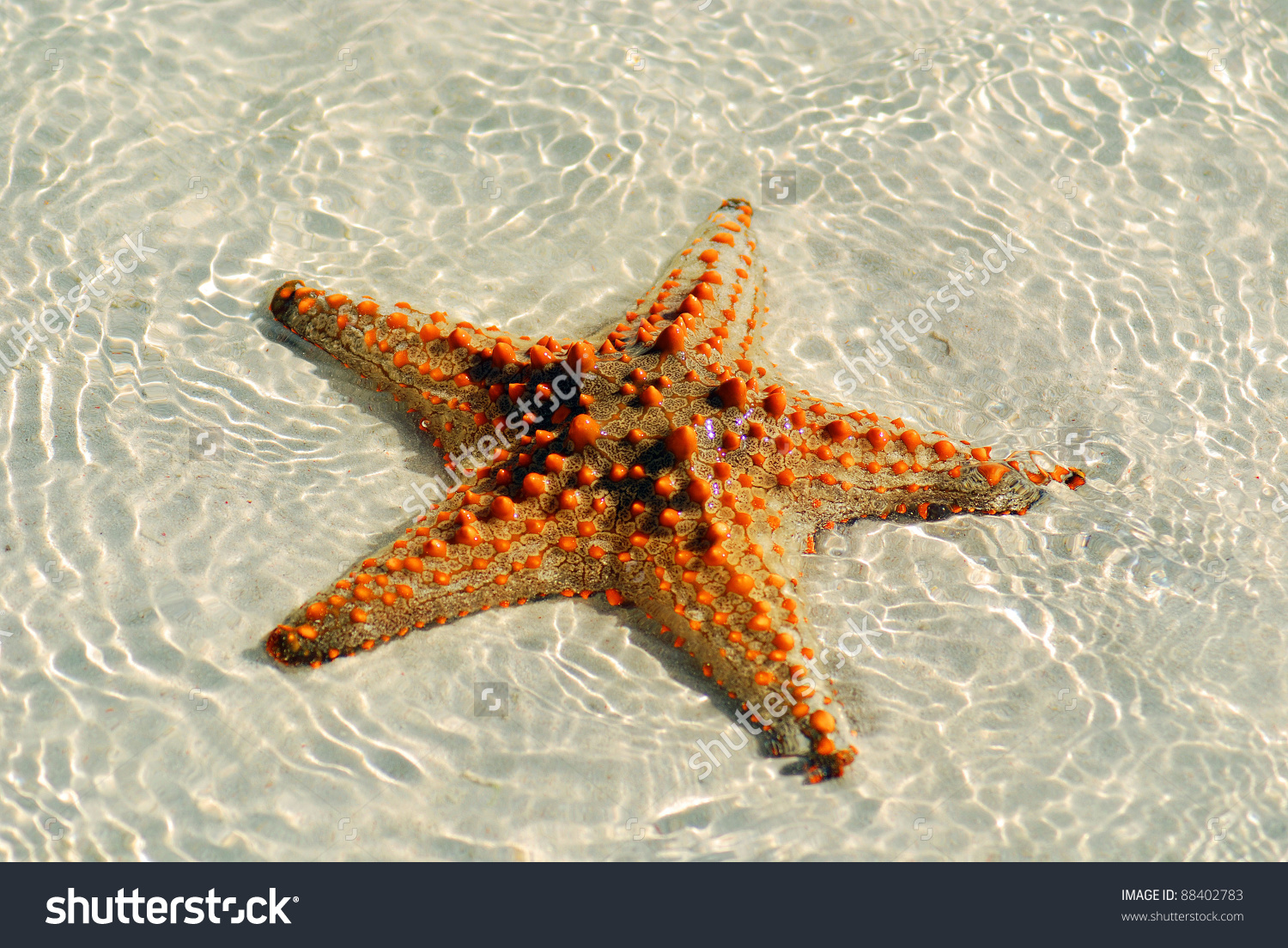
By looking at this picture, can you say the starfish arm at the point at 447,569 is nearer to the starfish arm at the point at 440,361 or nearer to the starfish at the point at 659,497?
the starfish at the point at 659,497

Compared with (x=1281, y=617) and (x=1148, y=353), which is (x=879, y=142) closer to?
(x=1148, y=353)

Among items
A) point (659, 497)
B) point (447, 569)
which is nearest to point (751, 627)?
point (659, 497)

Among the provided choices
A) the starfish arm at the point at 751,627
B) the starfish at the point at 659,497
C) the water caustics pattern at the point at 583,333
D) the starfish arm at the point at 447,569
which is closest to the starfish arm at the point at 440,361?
the starfish at the point at 659,497

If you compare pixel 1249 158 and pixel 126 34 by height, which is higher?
pixel 126 34

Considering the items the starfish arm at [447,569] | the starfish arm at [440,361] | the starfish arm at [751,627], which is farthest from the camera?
the starfish arm at [440,361]

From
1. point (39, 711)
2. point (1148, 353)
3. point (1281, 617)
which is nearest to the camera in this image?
point (39, 711)

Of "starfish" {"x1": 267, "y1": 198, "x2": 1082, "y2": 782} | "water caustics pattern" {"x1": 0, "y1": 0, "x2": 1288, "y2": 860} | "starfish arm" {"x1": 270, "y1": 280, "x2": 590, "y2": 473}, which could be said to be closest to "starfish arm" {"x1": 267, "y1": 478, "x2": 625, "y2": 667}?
"starfish" {"x1": 267, "y1": 198, "x2": 1082, "y2": 782}

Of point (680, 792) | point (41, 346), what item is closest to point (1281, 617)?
point (680, 792)
